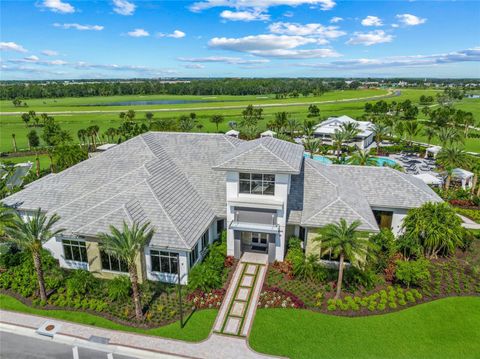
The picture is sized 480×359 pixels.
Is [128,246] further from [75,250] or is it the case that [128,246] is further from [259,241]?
[259,241]

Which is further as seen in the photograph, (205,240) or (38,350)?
(205,240)

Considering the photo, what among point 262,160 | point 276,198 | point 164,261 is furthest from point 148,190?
point 276,198

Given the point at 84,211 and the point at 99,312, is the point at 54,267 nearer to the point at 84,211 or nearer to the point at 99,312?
the point at 84,211

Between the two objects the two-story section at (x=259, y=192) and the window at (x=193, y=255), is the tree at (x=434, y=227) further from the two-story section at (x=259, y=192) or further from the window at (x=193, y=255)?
the window at (x=193, y=255)

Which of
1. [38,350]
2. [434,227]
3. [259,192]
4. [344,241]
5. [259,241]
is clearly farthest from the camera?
[259,241]

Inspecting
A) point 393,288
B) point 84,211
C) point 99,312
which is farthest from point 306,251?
point 84,211

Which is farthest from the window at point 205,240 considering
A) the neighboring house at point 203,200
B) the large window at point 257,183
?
the large window at point 257,183

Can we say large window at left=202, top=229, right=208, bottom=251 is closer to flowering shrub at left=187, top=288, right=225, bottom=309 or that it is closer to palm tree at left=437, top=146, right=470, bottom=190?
flowering shrub at left=187, top=288, right=225, bottom=309
